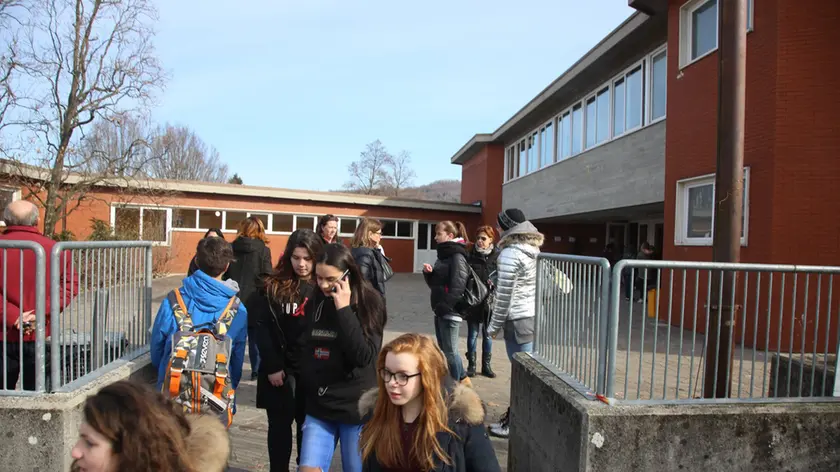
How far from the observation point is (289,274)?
11.1ft

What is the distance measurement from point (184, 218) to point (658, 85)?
709 inches

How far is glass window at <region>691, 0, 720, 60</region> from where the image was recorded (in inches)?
370

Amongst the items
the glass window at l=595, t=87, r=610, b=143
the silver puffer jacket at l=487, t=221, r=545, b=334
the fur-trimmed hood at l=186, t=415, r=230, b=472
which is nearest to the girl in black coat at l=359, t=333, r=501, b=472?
the fur-trimmed hood at l=186, t=415, r=230, b=472

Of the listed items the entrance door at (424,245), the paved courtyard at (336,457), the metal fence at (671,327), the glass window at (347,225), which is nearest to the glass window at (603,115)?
the paved courtyard at (336,457)

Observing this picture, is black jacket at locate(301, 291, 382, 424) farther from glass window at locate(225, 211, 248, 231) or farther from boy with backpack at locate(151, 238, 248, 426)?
glass window at locate(225, 211, 248, 231)

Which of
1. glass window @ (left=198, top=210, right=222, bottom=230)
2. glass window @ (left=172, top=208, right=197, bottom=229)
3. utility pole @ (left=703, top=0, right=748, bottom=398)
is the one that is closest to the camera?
utility pole @ (left=703, top=0, right=748, bottom=398)

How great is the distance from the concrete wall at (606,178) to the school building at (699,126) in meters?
0.04

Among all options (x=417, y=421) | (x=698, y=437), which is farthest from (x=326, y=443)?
(x=698, y=437)

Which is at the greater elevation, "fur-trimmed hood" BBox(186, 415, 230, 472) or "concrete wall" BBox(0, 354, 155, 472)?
"fur-trimmed hood" BBox(186, 415, 230, 472)

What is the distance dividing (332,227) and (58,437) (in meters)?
3.36

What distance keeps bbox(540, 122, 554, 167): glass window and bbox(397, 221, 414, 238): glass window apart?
863 centimetres

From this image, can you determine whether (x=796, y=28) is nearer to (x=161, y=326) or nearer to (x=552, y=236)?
(x=161, y=326)

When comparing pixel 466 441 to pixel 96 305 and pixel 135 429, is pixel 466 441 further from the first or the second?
pixel 96 305

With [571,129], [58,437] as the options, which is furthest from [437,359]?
[571,129]
